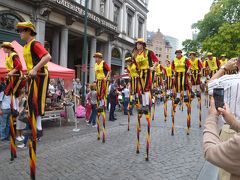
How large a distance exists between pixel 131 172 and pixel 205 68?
8.20m

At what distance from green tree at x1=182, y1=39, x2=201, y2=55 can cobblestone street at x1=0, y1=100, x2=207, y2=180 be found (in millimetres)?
39262

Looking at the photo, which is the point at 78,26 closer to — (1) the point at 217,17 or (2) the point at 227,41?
(2) the point at 227,41

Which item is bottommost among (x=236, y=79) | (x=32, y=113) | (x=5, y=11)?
(x=32, y=113)

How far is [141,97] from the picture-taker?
798cm

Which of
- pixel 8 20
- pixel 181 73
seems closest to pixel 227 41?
pixel 8 20

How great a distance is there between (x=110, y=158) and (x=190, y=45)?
4368 centimetres

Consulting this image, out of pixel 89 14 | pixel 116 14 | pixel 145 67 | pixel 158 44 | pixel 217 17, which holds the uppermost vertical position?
pixel 158 44

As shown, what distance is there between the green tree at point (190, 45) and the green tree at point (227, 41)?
611 centimetres

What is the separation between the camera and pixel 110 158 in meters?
7.21

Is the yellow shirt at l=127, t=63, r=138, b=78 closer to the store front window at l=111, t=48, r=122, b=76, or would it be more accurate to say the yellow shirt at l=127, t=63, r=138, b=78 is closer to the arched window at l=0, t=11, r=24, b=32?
the arched window at l=0, t=11, r=24, b=32

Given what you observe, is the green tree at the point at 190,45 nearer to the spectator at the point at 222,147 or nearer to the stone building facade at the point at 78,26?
the stone building facade at the point at 78,26

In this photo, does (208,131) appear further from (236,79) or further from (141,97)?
(141,97)

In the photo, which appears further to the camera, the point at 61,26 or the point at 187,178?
the point at 61,26

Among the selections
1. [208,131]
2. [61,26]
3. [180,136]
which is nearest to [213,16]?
[61,26]
